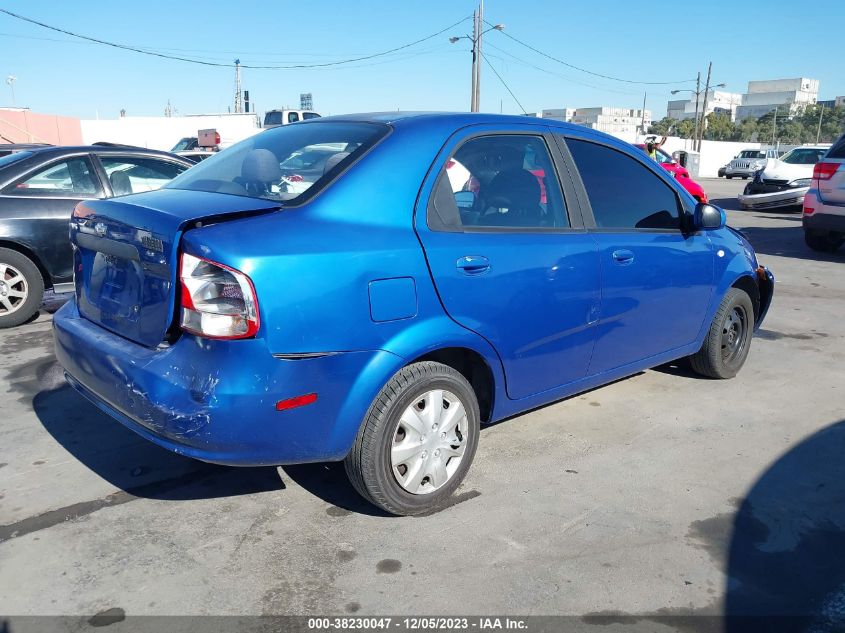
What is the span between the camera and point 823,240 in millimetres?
10766

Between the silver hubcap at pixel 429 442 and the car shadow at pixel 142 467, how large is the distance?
2.51 ft

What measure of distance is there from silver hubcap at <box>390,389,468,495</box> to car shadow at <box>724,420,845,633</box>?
112 centimetres

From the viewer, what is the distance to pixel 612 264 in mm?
3703

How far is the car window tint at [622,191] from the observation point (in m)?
3.78

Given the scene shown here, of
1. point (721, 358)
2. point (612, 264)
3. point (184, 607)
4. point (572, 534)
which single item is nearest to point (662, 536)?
point (572, 534)

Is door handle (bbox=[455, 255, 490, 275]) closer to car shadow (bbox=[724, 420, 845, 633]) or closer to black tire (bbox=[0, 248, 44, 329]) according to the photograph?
car shadow (bbox=[724, 420, 845, 633])

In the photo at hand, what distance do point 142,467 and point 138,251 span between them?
1.30 meters

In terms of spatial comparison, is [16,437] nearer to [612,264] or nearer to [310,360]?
[310,360]

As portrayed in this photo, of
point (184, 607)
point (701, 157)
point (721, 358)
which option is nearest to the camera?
point (184, 607)

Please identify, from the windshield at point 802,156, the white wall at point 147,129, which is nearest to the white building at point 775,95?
the white wall at point 147,129

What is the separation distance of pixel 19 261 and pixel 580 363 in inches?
186

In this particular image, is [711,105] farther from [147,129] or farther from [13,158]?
[13,158]

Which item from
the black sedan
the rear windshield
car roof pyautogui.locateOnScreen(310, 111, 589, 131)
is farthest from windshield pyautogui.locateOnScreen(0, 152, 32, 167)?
car roof pyautogui.locateOnScreen(310, 111, 589, 131)

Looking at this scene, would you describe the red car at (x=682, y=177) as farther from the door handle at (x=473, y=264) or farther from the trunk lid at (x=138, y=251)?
the trunk lid at (x=138, y=251)
